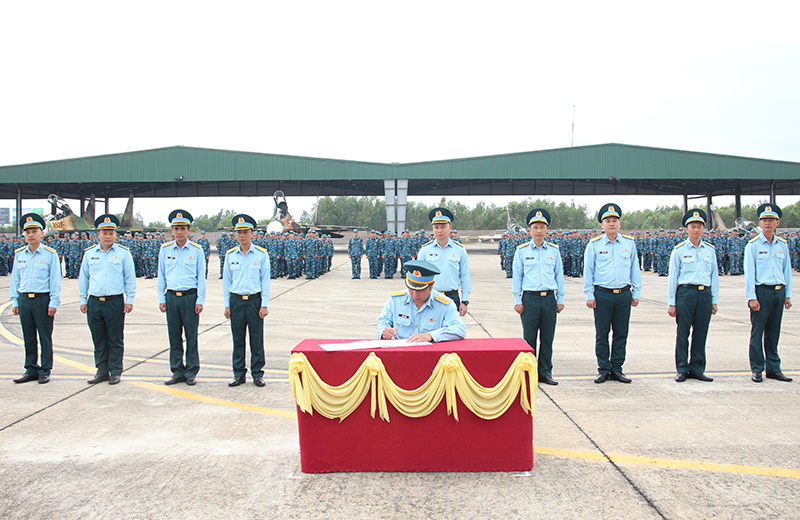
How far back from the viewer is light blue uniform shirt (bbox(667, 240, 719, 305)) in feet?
17.2

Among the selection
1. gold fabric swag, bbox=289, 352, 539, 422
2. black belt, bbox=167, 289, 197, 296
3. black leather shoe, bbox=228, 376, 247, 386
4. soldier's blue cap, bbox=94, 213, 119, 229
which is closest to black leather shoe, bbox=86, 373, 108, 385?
black belt, bbox=167, 289, 197, 296

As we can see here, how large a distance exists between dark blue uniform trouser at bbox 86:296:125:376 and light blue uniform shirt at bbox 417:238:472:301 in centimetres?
353

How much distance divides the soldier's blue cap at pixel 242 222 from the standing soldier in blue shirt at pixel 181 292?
0.48m

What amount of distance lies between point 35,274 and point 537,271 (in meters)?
5.62

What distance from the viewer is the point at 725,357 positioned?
6.03 metres

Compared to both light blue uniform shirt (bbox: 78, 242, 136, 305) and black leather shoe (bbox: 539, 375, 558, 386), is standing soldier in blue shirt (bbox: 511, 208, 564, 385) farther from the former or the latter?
light blue uniform shirt (bbox: 78, 242, 136, 305)

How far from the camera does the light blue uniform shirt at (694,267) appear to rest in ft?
17.2

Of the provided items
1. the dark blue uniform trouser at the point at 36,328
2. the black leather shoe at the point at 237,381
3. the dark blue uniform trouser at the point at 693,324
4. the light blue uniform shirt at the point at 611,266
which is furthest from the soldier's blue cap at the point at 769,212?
the dark blue uniform trouser at the point at 36,328

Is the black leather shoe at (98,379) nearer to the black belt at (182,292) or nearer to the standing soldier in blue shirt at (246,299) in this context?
the black belt at (182,292)

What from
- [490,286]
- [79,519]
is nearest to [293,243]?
[490,286]

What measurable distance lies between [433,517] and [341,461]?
78cm

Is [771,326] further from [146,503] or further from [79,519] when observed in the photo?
[79,519]

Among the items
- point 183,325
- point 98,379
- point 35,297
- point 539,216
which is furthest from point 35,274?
point 539,216

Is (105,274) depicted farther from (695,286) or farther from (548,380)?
(695,286)
